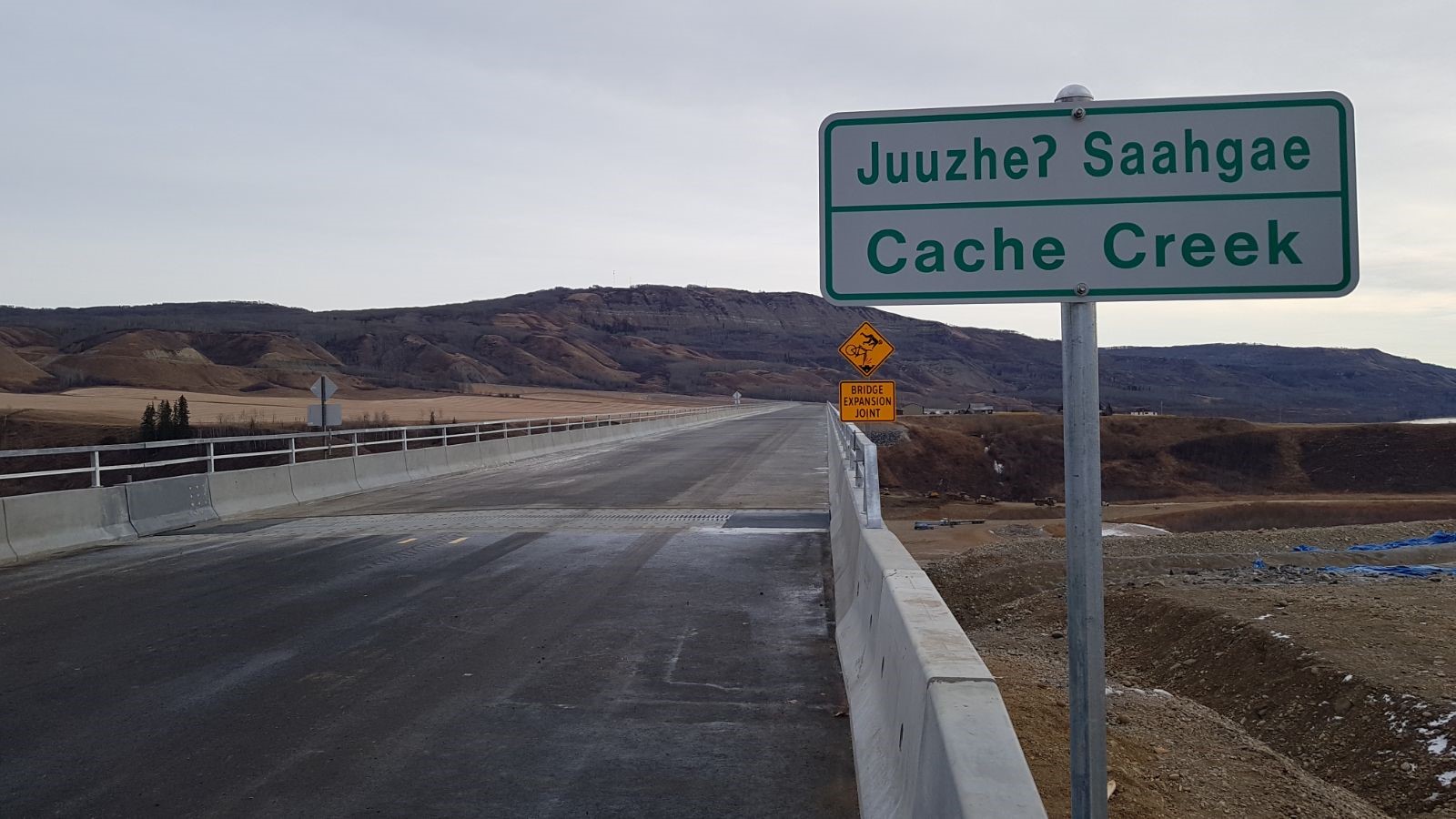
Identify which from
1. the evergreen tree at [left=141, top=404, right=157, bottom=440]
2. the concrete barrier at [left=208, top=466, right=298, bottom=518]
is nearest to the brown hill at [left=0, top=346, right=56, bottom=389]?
the evergreen tree at [left=141, top=404, right=157, bottom=440]

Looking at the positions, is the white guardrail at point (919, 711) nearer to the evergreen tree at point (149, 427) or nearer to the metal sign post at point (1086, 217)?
the metal sign post at point (1086, 217)

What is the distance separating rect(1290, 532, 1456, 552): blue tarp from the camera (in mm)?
15109

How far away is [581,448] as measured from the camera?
42.2m

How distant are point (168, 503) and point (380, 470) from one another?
7956mm

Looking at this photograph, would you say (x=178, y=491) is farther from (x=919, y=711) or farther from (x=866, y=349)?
(x=919, y=711)

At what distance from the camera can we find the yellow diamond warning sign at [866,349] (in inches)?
846

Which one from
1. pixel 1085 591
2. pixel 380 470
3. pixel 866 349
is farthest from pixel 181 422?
pixel 1085 591

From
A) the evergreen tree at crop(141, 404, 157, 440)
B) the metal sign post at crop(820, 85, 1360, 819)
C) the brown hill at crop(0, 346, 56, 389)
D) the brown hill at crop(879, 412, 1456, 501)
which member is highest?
the brown hill at crop(0, 346, 56, 389)

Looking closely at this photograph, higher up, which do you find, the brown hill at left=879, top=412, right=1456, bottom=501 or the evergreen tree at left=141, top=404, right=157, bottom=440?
the evergreen tree at left=141, top=404, right=157, bottom=440

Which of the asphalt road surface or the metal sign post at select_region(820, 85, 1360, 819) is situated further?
the asphalt road surface

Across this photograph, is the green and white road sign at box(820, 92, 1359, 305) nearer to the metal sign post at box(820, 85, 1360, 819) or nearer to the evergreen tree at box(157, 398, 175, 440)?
the metal sign post at box(820, 85, 1360, 819)

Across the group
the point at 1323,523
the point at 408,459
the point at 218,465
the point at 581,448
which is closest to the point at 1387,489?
the point at 1323,523

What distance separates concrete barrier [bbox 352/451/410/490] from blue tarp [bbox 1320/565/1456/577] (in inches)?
743

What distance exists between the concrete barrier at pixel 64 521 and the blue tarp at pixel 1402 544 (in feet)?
54.9
